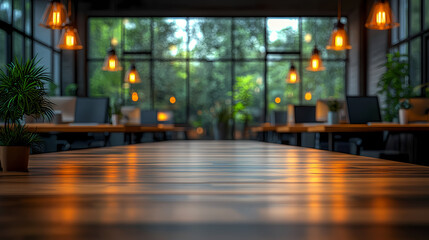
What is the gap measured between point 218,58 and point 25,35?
475 centimetres

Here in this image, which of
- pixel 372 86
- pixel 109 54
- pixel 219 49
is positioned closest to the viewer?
pixel 109 54

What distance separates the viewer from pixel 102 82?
1166 cm

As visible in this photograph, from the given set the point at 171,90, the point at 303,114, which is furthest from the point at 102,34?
the point at 303,114

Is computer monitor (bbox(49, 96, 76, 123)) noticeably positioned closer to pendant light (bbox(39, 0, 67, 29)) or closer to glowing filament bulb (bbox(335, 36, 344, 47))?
pendant light (bbox(39, 0, 67, 29))

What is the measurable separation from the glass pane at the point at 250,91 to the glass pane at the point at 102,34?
3.30 metres

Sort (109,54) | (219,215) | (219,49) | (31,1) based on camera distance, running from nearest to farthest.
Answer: (219,215) < (109,54) < (31,1) < (219,49)

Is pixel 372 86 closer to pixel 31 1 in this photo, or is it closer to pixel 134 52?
pixel 134 52

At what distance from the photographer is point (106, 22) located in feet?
38.2

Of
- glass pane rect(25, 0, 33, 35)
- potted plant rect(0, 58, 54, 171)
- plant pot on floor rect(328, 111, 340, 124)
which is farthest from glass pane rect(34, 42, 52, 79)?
potted plant rect(0, 58, 54, 171)

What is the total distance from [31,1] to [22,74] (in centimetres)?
1009

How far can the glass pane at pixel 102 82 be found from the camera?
1162 centimetres

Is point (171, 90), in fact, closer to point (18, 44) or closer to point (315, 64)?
point (18, 44)

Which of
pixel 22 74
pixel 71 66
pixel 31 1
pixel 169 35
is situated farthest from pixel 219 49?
pixel 22 74

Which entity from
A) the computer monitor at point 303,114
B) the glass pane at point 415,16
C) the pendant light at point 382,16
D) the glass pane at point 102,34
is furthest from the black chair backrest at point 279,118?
the glass pane at point 102,34
